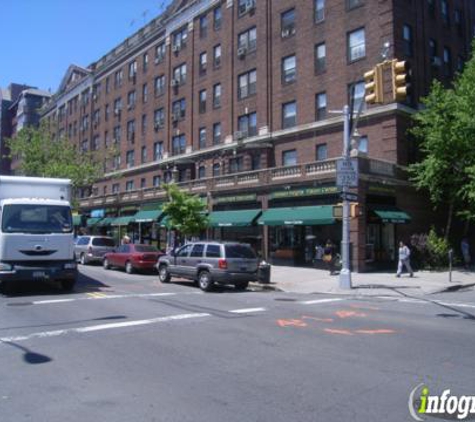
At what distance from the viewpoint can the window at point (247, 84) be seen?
117 ft

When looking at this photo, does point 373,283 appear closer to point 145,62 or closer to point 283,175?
point 283,175

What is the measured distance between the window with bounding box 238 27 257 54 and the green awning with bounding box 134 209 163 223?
13389 mm

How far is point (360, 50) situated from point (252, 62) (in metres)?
8.92

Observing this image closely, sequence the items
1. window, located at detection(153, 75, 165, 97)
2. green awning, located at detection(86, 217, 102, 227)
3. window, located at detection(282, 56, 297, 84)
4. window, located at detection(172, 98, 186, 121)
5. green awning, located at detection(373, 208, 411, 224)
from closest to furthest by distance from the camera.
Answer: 1. green awning, located at detection(373, 208, 411, 224)
2. window, located at detection(282, 56, 297, 84)
3. window, located at detection(172, 98, 186, 121)
4. window, located at detection(153, 75, 165, 97)
5. green awning, located at detection(86, 217, 102, 227)

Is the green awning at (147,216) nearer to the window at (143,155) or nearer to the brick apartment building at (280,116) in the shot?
the brick apartment building at (280,116)

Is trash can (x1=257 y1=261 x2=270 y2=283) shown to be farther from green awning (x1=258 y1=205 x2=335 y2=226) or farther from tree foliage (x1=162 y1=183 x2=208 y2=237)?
tree foliage (x1=162 y1=183 x2=208 y2=237)

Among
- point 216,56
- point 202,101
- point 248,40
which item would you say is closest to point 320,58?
point 248,40

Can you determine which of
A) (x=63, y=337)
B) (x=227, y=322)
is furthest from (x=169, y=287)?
(x=63, y=337)

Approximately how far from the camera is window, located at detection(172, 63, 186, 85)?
42.9m

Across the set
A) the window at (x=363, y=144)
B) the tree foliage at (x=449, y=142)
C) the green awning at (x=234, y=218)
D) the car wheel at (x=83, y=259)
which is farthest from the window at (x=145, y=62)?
the tree foliage at (x=449, y=142)

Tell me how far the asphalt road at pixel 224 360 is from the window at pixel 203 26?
3151 centimetres

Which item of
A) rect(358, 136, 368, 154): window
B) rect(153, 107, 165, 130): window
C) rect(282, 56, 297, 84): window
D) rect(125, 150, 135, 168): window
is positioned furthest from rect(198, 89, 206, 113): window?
rect(358, 136, 368, 154): window

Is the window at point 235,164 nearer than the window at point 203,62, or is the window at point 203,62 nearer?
the window at point 235,164

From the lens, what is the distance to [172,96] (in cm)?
4400
